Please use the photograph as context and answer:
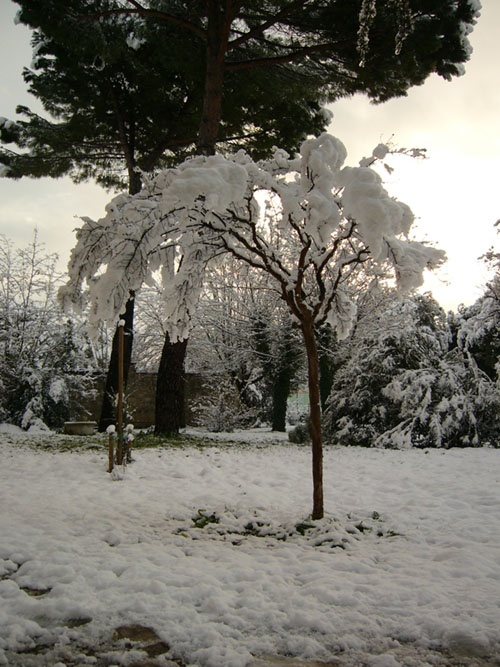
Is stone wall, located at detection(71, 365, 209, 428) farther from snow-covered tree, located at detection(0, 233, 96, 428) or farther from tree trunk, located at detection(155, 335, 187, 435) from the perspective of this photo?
tree trunk, located at detection(155, 335, 187, 435)

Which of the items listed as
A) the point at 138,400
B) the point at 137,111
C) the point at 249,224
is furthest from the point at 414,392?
the point at 138,400

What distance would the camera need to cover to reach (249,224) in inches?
149

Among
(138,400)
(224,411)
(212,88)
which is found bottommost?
(224,411)

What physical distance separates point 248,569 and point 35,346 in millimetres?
11480

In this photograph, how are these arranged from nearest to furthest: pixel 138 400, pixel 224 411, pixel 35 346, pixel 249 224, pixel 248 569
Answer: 1. pixel 248 569
2. pixel 249 224
3. pixel 35 346
4. pixel 224 411
5. pixel 138 400

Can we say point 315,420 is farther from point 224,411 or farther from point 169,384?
point 224,411

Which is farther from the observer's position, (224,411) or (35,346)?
(224,411)

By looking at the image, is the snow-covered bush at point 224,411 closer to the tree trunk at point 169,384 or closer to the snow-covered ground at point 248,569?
the tree trunk at point 169,384

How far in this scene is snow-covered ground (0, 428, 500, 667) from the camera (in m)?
1.95

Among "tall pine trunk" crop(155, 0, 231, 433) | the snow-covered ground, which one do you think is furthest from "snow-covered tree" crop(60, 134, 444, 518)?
"tall pine trunk" crop(155, 0, 231, 433)

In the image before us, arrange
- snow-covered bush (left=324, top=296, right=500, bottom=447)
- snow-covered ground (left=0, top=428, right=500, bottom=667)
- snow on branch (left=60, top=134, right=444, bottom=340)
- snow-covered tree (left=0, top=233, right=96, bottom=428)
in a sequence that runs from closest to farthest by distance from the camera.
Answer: snow-covered ground (left=0, top=428, right=500, bottom=667)
snow on branch (left=60, top=134, right=444, bottom=340)
snow-covered bush (left=324, top=296, right=500, bottom=447)
snow-covered tree (left=0, top=233, right=96, bottom=428)

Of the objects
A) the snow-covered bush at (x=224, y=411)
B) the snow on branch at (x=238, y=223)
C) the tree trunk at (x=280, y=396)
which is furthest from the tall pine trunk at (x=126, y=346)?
the snow on branch at (x=238, y=223)

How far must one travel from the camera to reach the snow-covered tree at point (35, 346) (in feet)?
38.0

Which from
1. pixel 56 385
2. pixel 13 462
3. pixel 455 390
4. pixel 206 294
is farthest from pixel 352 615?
pixel 206 294
